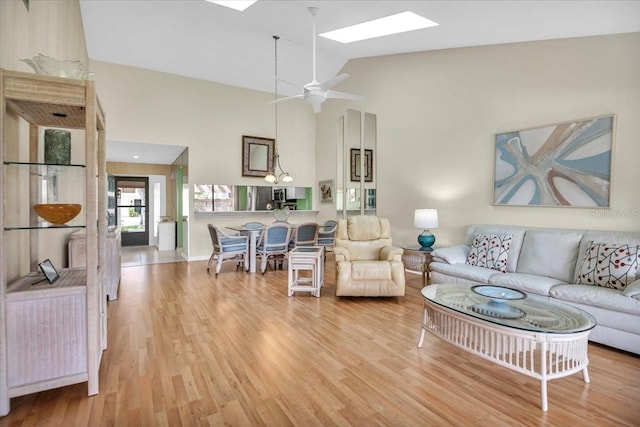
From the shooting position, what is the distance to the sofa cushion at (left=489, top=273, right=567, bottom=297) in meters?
3.09

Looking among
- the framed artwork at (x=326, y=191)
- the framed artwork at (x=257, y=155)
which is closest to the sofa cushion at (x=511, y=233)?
the framed artwork at (x=326, y=191)

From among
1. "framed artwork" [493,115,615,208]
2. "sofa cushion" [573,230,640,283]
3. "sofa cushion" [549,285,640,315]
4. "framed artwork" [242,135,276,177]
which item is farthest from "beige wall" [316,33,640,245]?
"framed artwork" [242,135,276,177]

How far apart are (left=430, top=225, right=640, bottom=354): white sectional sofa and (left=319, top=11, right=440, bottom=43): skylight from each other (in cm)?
278

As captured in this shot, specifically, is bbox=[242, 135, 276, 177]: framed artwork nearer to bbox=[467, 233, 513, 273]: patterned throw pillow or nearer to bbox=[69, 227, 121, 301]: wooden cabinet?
bbox=[69, 227, 121, 301]: wooden cabinet

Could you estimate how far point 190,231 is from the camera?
22.5 feet

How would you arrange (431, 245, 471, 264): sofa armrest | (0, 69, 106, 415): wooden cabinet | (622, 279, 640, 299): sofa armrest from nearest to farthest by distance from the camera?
(0, 69, 106, 415): wooden cabinet, (622, 279, 640, 299): sofa armrest, (431, 245, 471, 264): sofa armrest

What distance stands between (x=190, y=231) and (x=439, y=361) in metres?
5.79

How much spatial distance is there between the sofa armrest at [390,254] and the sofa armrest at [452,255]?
1.71ft

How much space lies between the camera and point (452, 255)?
409 centimetres

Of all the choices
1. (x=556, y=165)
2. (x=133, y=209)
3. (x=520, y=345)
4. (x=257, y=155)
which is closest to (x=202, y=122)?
(x=257, y=155)

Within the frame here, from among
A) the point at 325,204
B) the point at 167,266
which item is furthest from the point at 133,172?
the point at 325,204

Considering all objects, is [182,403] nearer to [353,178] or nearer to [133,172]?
[353,178]

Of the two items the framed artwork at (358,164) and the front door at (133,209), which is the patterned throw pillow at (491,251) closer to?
the framed artwork at (358,164)

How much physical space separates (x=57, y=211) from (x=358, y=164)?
527 cm
